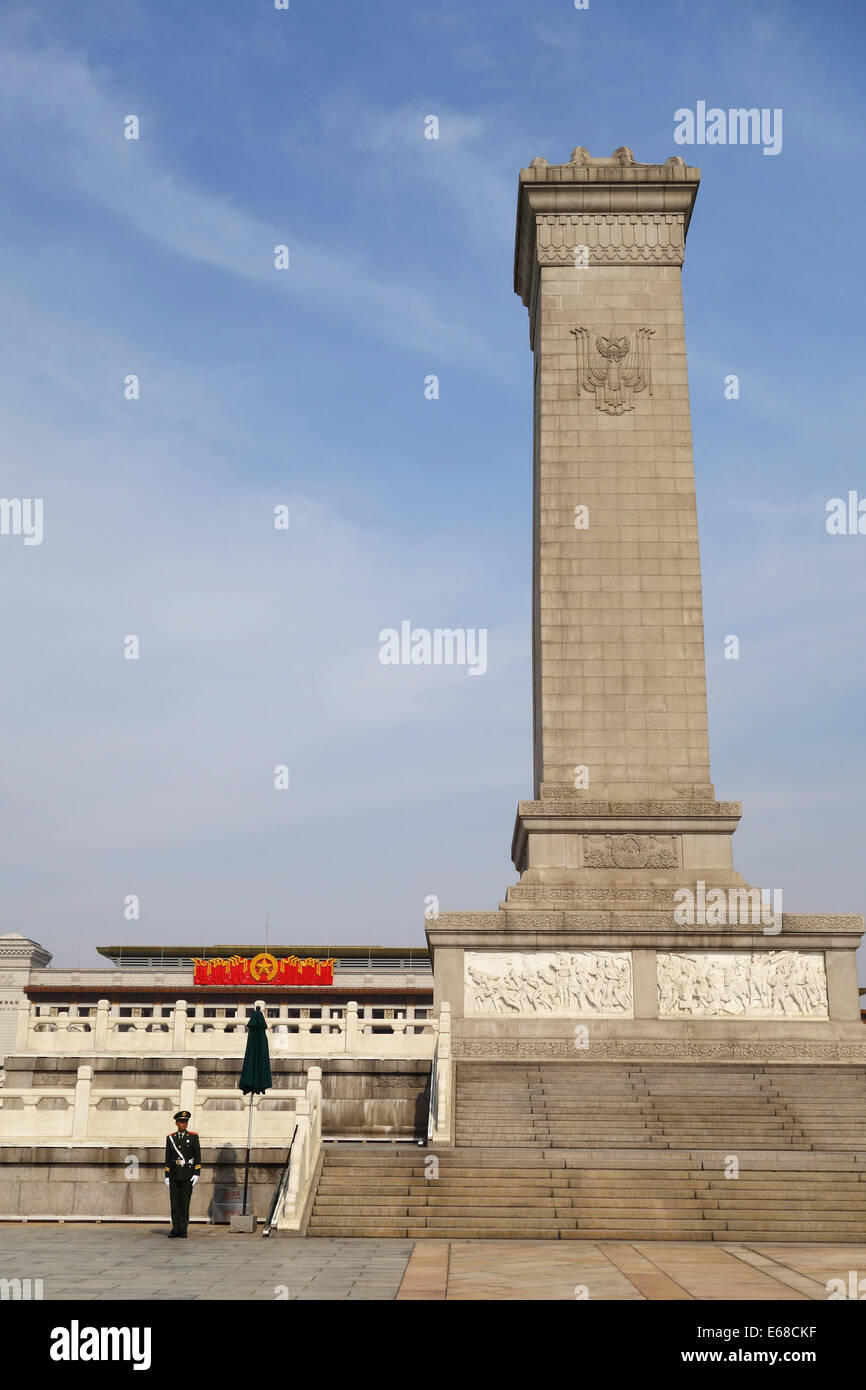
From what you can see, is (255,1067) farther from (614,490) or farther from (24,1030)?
(614,490)

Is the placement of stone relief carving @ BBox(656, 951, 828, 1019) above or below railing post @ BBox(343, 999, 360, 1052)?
above

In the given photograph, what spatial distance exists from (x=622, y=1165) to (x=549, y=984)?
8.15 m

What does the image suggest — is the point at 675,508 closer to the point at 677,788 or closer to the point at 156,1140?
the point at 677,788

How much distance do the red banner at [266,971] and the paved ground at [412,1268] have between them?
39.9m

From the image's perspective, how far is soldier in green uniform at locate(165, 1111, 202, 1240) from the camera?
1499 centimetres

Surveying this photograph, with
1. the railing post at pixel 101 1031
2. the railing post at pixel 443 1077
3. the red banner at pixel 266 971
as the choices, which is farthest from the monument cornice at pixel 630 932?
the red banner at pixel 266 971

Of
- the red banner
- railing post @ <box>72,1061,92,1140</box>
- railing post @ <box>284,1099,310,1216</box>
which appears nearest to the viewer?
railing post @ <box>284,1099,310,1216</box>

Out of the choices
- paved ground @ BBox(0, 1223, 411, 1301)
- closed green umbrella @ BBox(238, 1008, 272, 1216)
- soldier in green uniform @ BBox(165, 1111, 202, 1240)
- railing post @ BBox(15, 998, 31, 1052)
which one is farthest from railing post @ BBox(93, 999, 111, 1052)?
soldier in green uniform @ BBox(165, 1111, 202, 1240)

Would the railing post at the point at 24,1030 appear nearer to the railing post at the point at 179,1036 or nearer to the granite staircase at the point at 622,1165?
the railing post at the point at 179,1036

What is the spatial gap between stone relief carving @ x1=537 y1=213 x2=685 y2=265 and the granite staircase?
20423 millimetres

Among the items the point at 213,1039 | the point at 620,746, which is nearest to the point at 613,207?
the point at 620,746

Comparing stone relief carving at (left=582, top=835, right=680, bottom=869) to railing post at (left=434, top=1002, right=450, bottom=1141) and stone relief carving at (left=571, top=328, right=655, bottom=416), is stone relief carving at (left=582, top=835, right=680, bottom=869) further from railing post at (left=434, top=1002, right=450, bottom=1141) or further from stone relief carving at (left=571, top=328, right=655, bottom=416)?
stone relief carving at (left=571, top=328, right=655, bottom=416)
